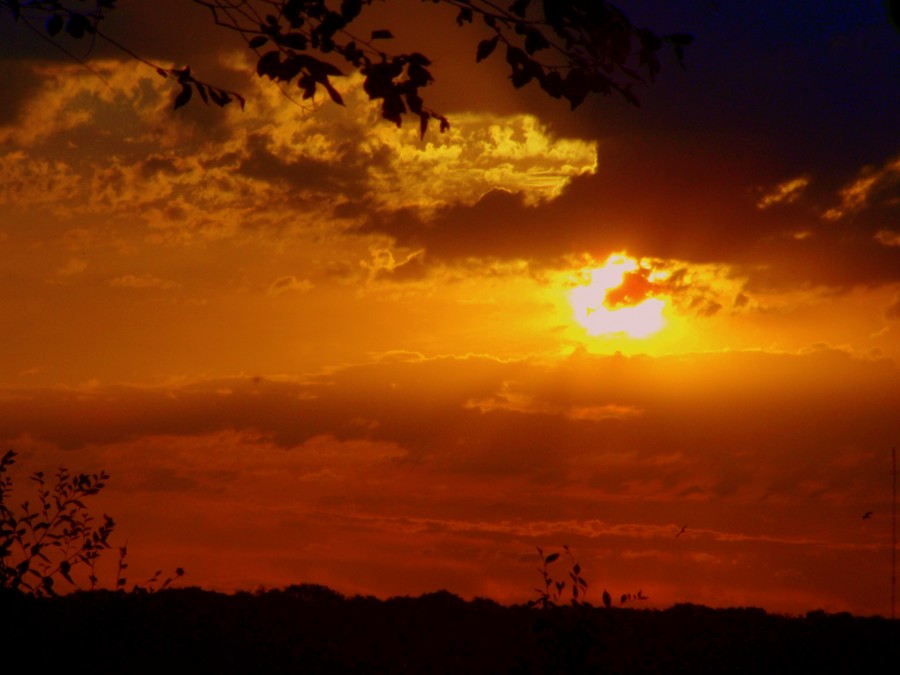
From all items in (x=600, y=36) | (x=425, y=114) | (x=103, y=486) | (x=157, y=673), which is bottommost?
(x=157, y=673)

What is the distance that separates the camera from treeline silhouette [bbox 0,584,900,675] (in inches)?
458

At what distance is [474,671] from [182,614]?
396 centimetres

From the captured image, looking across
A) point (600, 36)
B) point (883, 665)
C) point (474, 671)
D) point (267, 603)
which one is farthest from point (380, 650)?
point (600, 36)

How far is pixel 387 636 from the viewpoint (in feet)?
42.4

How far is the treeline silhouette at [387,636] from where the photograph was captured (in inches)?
458

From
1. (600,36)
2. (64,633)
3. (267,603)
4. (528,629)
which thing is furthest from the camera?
(267,603)

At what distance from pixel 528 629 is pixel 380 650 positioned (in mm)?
1954

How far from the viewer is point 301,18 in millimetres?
9242

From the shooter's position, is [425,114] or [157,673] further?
[157,673]

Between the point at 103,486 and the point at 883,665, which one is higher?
the point at 103,486

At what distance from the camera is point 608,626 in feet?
41.5

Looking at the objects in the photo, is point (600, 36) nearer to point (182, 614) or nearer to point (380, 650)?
point (380, 650)

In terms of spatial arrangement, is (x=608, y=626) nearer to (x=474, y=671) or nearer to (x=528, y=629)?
(x=528, y=629)

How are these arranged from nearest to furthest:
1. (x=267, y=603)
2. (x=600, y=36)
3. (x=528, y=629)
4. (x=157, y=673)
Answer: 1. (x=600, y=36)
2. (x=157, y=673)
3. (x=528, y=629)
4. (x=267, y=603)
